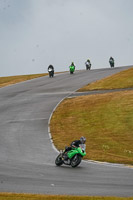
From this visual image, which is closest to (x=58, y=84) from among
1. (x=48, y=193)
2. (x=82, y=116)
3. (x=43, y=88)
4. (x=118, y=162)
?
(x=43, y=88)

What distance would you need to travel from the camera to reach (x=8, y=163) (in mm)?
19391

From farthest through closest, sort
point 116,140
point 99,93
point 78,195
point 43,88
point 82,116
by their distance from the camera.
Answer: point 43,88 < point 99,93 < point 82,116 < point 116,140 < point 78,195

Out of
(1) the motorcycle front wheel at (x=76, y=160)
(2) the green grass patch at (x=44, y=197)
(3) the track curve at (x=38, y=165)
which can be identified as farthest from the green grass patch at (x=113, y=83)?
(2) the green grass patch at (x=44, y=197)

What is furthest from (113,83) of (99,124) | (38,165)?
(38,165)

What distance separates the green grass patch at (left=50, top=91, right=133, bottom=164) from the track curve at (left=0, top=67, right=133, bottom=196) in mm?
1173

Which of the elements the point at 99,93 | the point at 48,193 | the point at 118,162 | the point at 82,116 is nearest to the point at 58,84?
the point at 99,93

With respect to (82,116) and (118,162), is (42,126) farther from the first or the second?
(118,162)

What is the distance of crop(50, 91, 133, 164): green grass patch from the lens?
24.3m

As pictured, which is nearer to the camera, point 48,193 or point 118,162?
point 48,193

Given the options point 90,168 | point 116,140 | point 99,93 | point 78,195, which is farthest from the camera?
point 99,93

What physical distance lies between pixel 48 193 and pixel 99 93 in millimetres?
30992

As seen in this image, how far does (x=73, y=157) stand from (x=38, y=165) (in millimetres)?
1527

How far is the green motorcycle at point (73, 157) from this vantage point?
62.4ft

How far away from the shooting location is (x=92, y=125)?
104 feet
